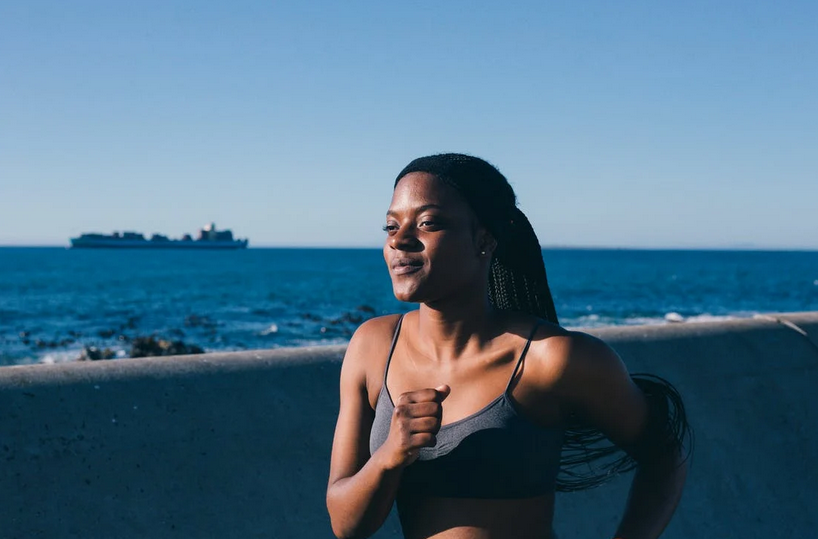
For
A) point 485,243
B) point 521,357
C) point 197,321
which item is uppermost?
point 485,243

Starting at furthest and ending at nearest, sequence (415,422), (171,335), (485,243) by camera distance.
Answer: (171,335)
(485,243)
(415,422)

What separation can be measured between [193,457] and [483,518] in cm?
122

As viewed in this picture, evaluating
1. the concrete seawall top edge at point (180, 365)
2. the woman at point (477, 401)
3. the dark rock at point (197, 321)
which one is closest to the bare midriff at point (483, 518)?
the woman at point (477, 401)

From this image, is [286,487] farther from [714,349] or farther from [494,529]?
[714,349]

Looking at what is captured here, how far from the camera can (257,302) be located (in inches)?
2394

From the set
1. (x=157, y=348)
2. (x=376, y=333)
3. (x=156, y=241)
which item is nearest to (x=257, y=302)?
(x=157, y=348)

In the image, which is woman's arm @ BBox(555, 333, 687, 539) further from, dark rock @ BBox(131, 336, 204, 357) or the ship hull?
the ship hull

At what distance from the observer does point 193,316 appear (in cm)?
5075

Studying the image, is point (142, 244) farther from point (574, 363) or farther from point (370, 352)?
point (574, 363)

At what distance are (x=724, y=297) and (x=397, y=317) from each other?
70626mm

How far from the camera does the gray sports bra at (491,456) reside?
2.02 m

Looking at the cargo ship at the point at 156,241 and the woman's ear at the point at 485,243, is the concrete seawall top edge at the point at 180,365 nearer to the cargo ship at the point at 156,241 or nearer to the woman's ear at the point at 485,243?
the woman's ear at the point at 485,243

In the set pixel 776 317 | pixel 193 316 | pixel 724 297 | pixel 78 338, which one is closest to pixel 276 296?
pixel 193 316

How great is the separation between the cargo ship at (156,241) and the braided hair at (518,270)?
170 m
